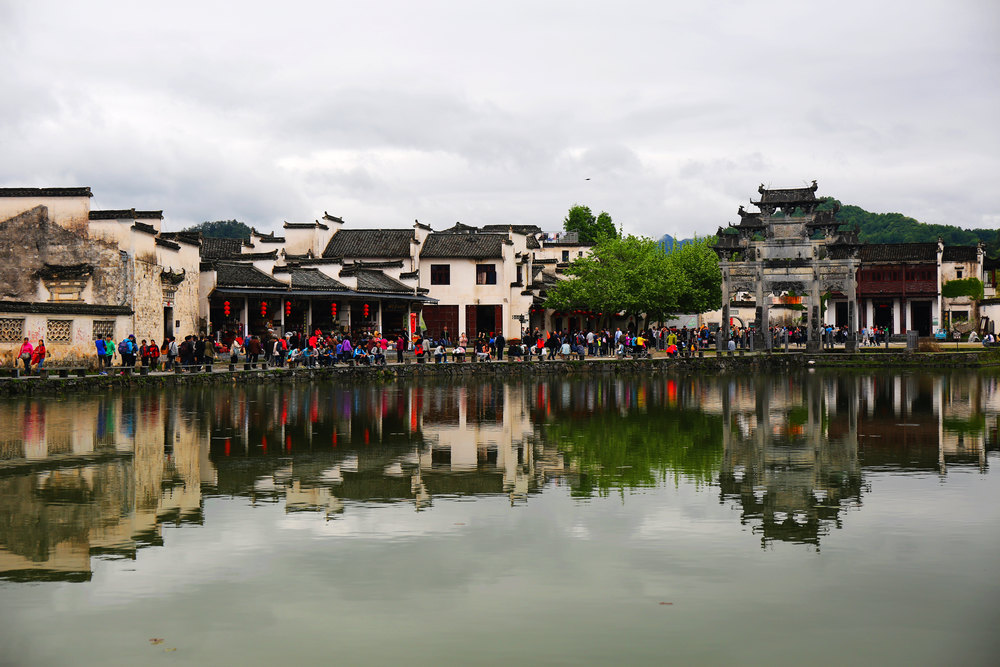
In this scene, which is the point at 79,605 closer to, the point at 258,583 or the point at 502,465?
the point at 258,583

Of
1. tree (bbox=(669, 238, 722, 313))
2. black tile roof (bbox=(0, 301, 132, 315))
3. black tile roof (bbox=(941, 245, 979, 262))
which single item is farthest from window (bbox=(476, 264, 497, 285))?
black tile roof (bbox=(941, 245, 979, 262))

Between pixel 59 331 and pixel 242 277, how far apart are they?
1177cm

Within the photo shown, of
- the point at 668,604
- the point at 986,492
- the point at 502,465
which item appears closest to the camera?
the point at 668,604

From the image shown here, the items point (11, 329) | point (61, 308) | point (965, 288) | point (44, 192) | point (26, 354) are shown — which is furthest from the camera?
point (965, 288)

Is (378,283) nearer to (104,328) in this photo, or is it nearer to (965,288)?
(104,328)

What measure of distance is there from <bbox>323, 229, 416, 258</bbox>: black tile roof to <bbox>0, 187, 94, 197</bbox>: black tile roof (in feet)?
80.2

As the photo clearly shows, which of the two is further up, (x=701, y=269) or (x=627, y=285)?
(x=701, y=269)

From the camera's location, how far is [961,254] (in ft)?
237

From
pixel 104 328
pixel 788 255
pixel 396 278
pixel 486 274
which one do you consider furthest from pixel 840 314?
pixel 104 328

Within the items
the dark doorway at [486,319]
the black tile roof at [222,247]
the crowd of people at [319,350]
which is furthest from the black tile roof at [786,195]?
the black tile roof at [222,247]

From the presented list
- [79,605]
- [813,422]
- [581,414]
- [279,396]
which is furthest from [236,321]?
[79,605]

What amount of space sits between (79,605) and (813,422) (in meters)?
16.3

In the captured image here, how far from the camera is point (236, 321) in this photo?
44.7 metres

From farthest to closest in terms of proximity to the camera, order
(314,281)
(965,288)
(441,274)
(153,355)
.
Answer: (965,288) < (441,274) < (314,281) < (153,355)
